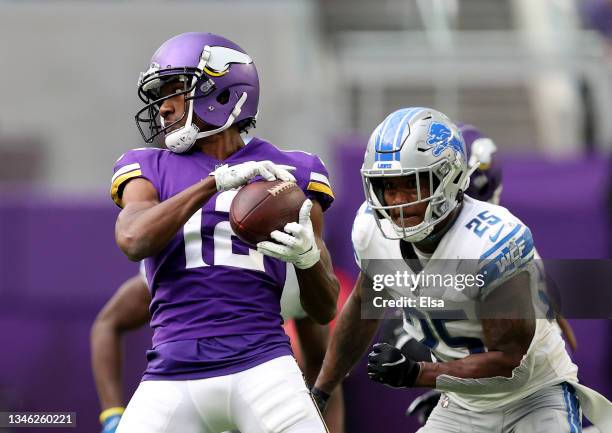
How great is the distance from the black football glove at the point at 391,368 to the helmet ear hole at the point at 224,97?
98 cm

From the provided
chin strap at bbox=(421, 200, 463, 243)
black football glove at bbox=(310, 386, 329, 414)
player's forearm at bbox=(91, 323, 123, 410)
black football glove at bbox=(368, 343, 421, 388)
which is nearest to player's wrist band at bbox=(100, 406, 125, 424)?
player's forearm at bbox=(91, 323, 123, 410)

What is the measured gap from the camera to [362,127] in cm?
1058

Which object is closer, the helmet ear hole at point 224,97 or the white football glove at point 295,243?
the white football glove at point 295,243

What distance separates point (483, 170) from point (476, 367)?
1.49m

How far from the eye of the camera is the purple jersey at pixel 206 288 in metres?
3.48

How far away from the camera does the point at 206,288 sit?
3.54m

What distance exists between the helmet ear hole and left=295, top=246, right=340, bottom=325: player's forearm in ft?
2.01

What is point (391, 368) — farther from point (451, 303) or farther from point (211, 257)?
point (211, 257)

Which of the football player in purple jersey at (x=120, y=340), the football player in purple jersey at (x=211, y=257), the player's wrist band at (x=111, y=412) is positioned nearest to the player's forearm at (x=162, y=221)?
the football player in purple jersey at (x=211, y=257)

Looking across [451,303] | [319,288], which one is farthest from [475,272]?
[319,288]

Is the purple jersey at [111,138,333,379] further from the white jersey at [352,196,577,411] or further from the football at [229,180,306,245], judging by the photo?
the white jersey at [352,196,577,411]

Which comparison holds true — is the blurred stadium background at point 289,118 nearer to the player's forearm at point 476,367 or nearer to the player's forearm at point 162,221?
the player's forearm at point 476,367

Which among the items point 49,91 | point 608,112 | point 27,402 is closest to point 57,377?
point 27,402

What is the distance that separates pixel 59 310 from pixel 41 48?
277 centimetres
